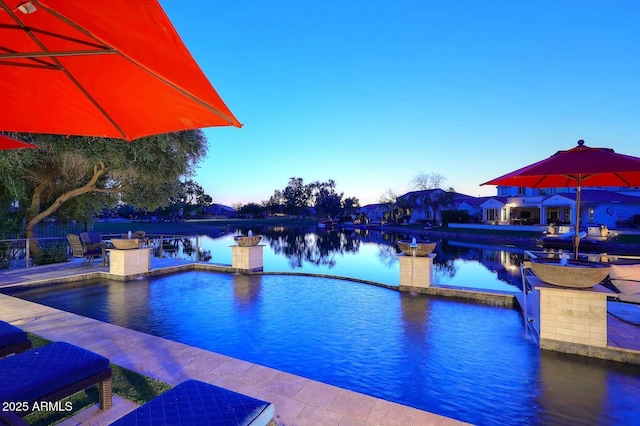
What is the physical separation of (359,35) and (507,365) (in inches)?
667

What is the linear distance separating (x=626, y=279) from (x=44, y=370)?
6.77 meters

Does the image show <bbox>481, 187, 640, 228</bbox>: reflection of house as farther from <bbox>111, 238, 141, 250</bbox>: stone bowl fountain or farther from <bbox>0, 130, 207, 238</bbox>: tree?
<bbox>111, 238, 141, 250</bbox>: stone bowl fountain

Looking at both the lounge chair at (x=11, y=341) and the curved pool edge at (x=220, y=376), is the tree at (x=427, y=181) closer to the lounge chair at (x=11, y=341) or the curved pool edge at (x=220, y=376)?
the curved pool edge at (x=220, y=376)

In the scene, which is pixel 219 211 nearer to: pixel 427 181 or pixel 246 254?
pixel 427 181

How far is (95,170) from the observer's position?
10492mm

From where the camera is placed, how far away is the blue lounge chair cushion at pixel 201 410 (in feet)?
5.03

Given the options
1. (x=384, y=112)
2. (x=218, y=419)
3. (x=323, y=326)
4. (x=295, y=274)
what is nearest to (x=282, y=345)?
(x=323, y=326)

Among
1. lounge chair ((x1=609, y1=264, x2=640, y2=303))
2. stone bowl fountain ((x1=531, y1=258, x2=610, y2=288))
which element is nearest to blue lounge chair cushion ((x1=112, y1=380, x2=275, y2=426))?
stone bowl fountain ((x1=531, y1=258, x2=610, y2=288))

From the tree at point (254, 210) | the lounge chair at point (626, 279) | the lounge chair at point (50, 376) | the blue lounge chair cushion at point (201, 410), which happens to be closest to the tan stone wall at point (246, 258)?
the lounge chair at point (50, 376)

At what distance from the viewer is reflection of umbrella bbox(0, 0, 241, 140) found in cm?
140

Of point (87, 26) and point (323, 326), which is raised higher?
point (87, 26)

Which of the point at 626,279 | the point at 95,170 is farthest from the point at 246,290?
the point at 95,170

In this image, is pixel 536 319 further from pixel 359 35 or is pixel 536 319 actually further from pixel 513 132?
pixel 513 132

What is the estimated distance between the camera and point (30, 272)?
8.38 meters
